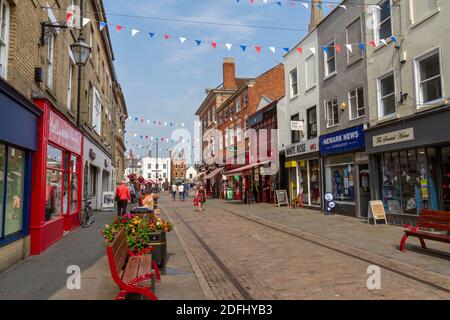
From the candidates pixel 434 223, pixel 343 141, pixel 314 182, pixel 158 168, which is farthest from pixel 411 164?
pixel 158 168

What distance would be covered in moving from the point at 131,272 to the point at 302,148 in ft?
56.0

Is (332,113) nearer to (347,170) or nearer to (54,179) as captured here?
(347,170)

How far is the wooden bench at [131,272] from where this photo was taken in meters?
4.32

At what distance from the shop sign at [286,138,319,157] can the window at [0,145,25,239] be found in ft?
48.6

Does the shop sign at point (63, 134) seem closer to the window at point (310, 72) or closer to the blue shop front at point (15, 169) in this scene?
the blue shop front at point (15, 169)

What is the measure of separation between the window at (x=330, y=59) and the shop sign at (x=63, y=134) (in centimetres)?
1228

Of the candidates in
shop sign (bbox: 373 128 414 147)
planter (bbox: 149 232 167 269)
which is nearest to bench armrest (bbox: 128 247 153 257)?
planter (bbox: 149 232 167 269)

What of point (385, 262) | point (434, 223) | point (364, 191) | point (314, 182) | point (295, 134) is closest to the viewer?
point (385, 262)

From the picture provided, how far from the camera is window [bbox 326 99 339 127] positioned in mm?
18203

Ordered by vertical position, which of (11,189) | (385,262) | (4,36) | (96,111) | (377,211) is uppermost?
(96,111)

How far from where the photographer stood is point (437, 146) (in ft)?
→ 39.5

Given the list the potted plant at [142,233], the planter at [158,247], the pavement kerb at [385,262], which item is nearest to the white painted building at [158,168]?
the pavement kerb at [385,262]

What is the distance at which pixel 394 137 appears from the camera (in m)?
13.5

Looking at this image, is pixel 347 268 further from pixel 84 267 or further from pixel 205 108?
pixel 205 108
